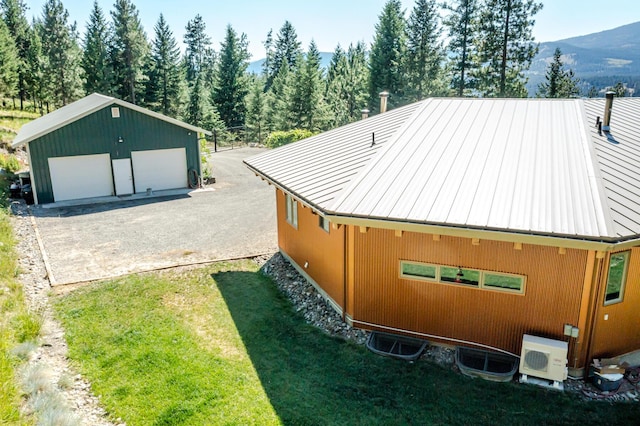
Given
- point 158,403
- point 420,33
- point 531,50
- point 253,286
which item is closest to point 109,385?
point 158,403

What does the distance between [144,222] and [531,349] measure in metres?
13.5

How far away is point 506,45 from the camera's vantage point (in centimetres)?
3077

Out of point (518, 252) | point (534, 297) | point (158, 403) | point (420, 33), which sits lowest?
point (158, 403)

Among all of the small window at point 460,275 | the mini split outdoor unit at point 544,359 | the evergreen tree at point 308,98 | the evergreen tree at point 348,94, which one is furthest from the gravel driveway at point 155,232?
the evergreen tree at point 348,94

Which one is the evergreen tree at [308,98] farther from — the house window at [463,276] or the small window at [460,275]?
the small window at [460,275]

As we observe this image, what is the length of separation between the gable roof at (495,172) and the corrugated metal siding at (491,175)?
0.7 inches

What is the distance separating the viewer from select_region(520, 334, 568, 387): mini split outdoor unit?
705cm

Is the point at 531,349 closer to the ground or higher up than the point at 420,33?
closer to the ground

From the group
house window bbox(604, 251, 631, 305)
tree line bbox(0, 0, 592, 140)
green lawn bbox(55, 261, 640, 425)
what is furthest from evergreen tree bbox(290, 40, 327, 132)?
house window bbox(604, 251, 631, 305)

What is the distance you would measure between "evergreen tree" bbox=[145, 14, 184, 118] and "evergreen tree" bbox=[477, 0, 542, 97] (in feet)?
90.9

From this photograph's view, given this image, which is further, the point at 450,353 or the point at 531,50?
the point at 531,50

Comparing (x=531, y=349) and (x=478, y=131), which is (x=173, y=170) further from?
(x=531, y=349)

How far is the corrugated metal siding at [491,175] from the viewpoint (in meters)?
6.84

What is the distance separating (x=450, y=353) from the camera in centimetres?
812
